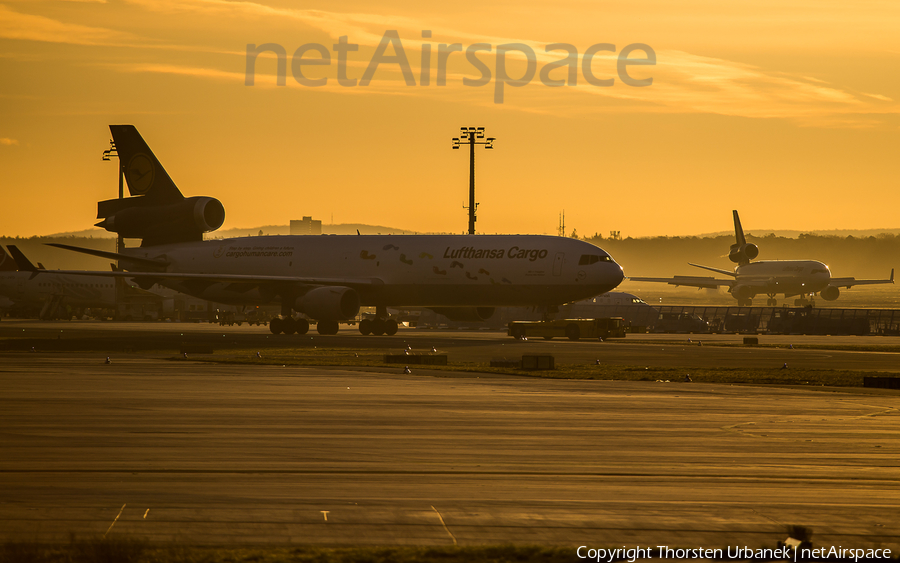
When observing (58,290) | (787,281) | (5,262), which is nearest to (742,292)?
(787,281)

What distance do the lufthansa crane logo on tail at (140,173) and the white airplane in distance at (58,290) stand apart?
45731 millimetres

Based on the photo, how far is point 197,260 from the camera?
65562 millimetres

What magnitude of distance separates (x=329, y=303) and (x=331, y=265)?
5448mm

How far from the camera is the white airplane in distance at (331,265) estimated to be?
54.1 meters

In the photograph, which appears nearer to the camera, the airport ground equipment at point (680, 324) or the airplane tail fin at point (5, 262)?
Answer: the airport ground equipment at point (680, 324)

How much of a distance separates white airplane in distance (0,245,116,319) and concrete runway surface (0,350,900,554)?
89.7 meters

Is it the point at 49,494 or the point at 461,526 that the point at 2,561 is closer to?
the point at 49,494

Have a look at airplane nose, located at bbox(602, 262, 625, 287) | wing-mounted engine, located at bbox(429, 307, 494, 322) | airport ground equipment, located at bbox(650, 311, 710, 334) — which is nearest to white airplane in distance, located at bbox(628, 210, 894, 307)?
airport ground equipment, located at bbox(650, 311, 710, 334)

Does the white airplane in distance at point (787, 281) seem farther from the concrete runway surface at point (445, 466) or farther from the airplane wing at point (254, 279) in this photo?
the concrete runway surface at point (445, 466)

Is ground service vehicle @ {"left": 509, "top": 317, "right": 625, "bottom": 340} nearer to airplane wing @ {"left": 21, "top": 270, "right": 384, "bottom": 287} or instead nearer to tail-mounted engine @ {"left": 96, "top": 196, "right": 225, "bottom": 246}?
airplane wing @ {"left": 21, "top": 270, "right": 384, "bottom": 287}

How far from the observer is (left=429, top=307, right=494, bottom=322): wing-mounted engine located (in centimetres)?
5928

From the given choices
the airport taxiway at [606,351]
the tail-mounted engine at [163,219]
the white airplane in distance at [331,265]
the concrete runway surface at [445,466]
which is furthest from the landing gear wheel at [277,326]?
the concrete runway surface at [445,466]

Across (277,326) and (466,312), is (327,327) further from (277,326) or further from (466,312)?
(466,312)

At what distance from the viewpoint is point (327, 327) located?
59219mm
